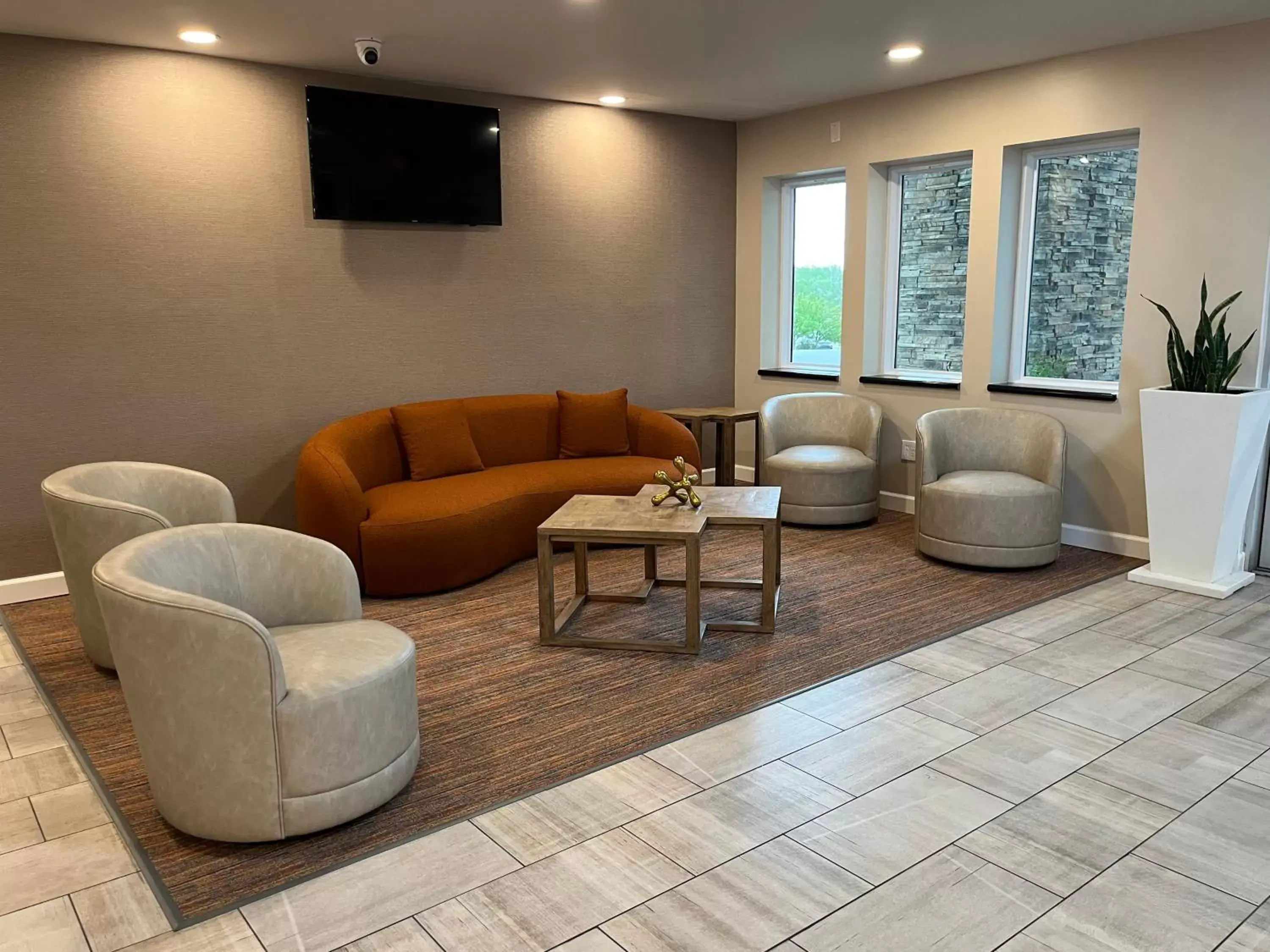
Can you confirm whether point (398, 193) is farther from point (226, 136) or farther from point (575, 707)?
point (575, 707)

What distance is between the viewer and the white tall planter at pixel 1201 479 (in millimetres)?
4316

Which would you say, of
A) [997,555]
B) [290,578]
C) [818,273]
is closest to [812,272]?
[818,273]

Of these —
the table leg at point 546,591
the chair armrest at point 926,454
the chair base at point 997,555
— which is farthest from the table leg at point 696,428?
the table leg at point 546,591

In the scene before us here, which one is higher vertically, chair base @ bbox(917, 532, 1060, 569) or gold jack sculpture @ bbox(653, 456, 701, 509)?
gold jack sculpture @ bbox(653, 456, 701, 509)

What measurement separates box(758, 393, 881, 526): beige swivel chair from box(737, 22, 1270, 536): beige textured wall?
0.30 metres

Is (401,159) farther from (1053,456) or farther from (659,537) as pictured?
(1053,456)

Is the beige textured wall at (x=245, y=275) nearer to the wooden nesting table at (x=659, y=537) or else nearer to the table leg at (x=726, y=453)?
the table leg at (x=726, y=453)

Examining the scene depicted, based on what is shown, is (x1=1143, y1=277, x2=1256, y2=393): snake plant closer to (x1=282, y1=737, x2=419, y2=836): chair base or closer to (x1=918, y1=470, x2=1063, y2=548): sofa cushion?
(x1=918, y1=470, x2=1063, y2=548): sofa cushion

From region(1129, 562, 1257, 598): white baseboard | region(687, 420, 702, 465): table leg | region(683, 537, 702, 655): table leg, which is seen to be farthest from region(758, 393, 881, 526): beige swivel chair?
region(683, 537, 702, 655): table leg

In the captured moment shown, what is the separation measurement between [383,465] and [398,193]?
1.46m

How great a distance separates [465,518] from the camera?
4668mm

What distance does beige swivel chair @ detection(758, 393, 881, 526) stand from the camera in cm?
569

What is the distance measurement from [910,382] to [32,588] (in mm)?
4880

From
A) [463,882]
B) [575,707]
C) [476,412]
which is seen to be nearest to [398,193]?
[476,412]
